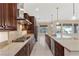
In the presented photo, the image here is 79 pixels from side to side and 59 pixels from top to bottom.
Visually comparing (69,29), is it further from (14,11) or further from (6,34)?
(14,11)

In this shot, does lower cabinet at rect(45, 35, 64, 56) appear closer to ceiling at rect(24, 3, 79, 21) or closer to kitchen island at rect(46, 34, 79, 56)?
kitchen island at rect(46, 34, 79, 56)

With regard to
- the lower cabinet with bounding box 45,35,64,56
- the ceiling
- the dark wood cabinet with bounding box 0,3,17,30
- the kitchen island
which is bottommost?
the lower cabinet with bounding box 45,35,64,56

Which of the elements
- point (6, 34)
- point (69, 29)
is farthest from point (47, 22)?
point (6, 34)

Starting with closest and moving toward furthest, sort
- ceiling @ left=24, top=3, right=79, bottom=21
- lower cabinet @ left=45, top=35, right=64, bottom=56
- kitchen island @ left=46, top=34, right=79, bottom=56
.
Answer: kitchen island @ left=46, top=34, right=79, bottom=56 < lower cabinet @ left=45, top=35, right=64, bottom=56 < ceiling @ left=24, top=3, right=79, bottom=21

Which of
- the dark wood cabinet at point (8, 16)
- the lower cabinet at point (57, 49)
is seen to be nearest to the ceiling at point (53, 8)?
the lower cabinet at point (57, 49)

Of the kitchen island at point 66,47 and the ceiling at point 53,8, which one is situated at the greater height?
the ceiling at point 53,8

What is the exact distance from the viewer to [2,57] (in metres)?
2.75

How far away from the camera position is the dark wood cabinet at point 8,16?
3295 mm

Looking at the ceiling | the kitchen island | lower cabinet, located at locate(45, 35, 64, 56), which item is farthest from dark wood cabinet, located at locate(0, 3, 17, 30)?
the ceiling

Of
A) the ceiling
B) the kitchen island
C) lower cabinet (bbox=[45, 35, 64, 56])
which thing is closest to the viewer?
the kitchen island

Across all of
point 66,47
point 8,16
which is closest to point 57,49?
point 66,47

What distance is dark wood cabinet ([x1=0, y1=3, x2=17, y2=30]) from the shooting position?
329cm

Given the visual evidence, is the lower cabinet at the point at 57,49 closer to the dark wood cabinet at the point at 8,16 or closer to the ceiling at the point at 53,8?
the dark wood cabinet at the point at 8,16

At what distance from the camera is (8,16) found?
3314mm
